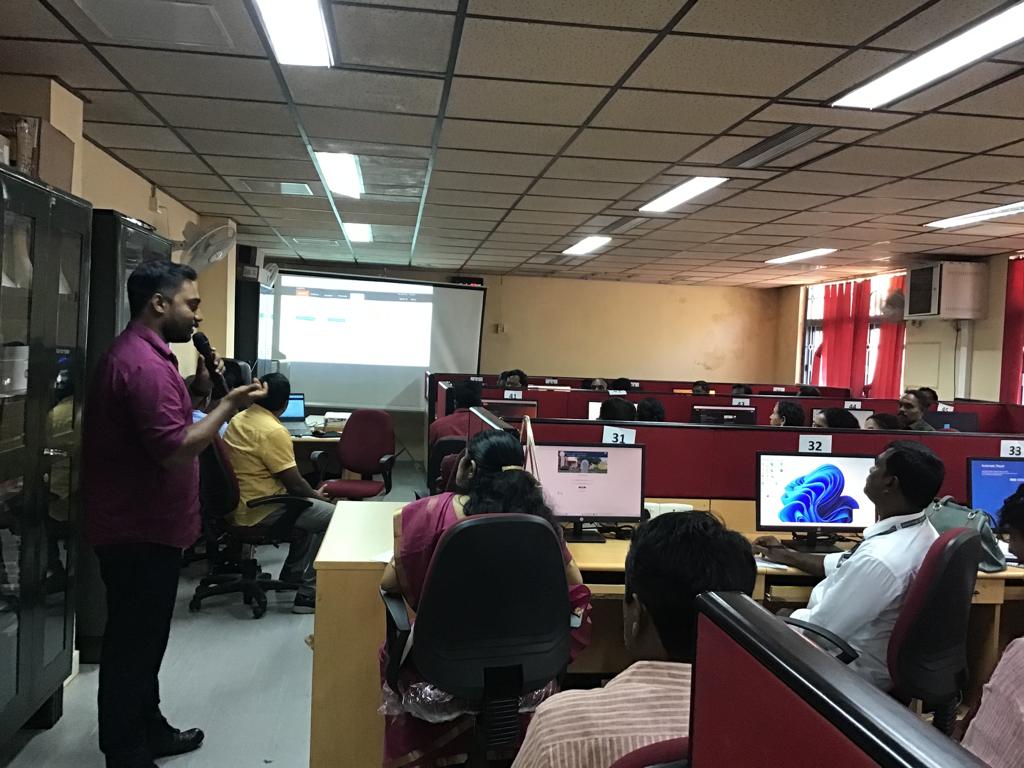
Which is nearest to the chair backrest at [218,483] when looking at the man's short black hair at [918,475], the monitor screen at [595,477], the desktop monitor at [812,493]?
the monitor screen at [595,477]

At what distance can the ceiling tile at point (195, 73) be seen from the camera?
2.81 m

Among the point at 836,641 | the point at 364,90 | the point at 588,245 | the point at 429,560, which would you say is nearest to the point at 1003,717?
the point at 836,641

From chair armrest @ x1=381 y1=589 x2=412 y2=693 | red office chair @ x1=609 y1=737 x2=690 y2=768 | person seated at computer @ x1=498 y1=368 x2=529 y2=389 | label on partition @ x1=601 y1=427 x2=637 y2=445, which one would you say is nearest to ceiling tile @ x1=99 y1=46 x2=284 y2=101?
label on partition @ x1=601 y1=427 x2=637 y2=445

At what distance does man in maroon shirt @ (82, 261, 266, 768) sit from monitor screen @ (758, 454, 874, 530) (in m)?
2.07

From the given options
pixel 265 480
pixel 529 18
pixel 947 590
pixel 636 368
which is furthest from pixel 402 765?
pixel 636 368

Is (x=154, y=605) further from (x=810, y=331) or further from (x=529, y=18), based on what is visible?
(x=810, y=331)

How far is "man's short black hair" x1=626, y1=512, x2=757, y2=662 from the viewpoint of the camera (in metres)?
1.09

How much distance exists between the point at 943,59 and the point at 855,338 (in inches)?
274

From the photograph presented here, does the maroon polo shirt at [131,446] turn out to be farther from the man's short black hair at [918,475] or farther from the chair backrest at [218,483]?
the man's short black hair at [918,475]

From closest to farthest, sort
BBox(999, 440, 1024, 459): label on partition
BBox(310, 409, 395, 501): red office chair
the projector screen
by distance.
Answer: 1. BBox(999, 440, 1024, 459): label on partition
2. BBox(310, 409, 395, 501): red office chair
3. the projector screen

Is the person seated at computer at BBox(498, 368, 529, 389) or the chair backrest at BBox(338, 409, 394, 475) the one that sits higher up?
the person seated at computer at BBox(498, 368, 529, 389)

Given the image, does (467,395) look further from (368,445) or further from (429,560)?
(429,560)

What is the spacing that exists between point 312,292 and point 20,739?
22.2 feet

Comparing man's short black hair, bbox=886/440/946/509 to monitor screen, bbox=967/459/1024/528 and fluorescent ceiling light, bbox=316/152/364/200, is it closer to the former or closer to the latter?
monitor screen, bbox=967/459/1024/528
